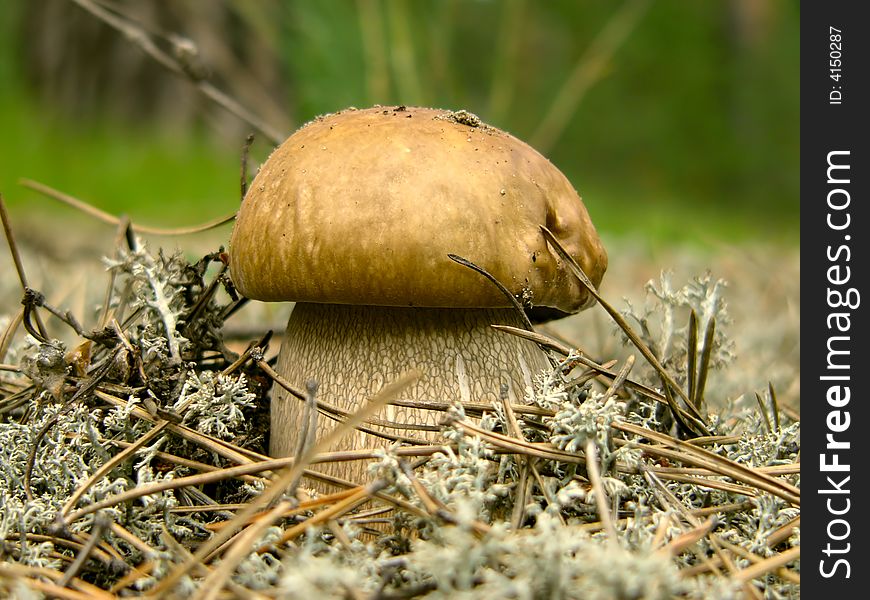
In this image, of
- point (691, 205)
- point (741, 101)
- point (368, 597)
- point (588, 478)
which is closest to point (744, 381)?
point (588, 478)

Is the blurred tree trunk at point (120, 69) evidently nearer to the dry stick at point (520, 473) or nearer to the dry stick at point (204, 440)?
the dry stick at point (204, 440)

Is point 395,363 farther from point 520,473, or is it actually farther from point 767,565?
point 767,565

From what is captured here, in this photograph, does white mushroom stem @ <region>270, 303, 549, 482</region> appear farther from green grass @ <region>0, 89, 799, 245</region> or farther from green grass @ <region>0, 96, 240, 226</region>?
green grass @ <region>0, 96, 240, 226</region>

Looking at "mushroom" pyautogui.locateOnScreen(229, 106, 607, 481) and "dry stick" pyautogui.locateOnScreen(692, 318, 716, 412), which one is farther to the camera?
"dry stick" pyautogui.locateOnScreen(692, 318, 716, 412)

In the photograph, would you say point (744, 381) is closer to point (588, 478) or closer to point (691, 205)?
point (588, 478)

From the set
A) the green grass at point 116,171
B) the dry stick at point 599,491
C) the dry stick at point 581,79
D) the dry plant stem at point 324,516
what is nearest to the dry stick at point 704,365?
the dry stick at point 599,491

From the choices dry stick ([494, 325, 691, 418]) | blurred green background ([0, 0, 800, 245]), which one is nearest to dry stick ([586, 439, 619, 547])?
dry stick ([494, 325, 691, 418])
